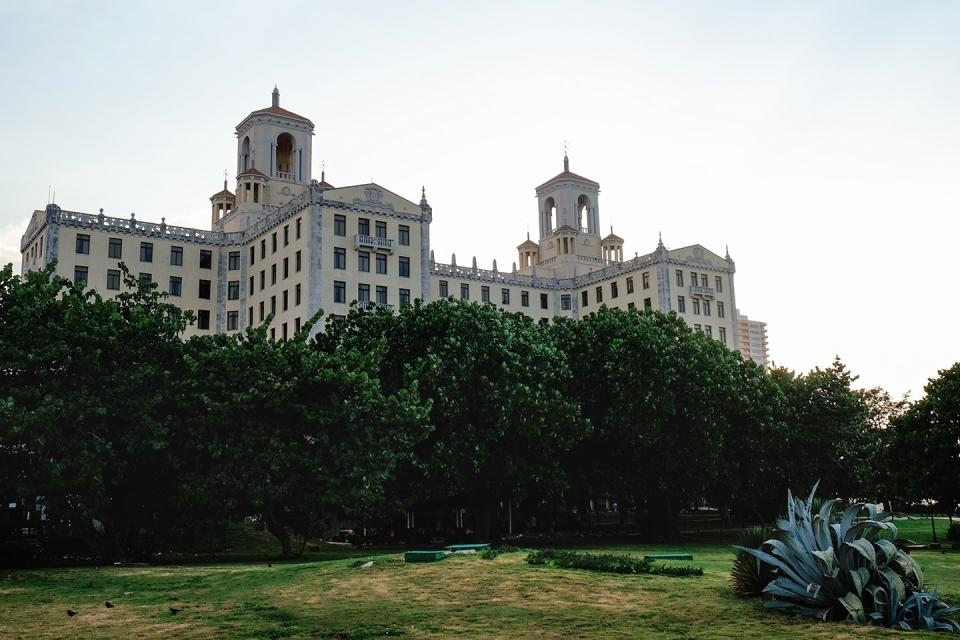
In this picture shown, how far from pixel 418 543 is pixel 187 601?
3167 cm

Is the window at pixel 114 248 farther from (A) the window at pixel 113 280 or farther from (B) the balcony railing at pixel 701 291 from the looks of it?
(B) the balcony railing at pixel 701 291

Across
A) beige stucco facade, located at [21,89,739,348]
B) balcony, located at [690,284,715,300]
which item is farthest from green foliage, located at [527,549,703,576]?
balcony, located at [690,284,715,300]

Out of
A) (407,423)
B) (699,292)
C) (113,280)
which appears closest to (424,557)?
(407,423)

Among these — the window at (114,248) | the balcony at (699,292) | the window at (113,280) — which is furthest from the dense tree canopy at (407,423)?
the balcony at (699,292)

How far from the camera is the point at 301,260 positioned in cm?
8094

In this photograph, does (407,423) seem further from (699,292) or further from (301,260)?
(699,292)

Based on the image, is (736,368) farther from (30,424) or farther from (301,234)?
(301,234)

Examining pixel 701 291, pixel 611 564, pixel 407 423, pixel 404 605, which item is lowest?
pixel 404 605

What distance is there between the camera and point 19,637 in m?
18.7

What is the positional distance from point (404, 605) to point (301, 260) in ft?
205

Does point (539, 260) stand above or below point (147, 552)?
above

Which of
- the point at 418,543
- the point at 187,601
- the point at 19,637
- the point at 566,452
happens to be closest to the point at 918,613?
the point at 187,601

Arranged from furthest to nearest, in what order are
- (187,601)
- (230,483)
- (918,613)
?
(230,483)
(187,601)
(918,613)

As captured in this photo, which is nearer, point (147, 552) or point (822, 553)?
point (822, 553)
